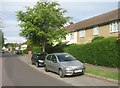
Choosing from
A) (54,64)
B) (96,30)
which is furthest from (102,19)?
(54,64)

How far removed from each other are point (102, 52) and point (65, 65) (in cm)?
720

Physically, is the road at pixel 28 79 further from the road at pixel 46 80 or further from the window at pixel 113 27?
the window at pixel 113 27

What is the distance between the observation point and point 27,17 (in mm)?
35594

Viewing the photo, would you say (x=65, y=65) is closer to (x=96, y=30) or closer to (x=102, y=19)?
(x=96, y=30)

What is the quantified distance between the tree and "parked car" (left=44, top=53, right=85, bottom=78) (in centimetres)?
1552

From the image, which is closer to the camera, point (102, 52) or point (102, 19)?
point (102, 52)

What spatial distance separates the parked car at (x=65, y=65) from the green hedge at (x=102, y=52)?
4230mm

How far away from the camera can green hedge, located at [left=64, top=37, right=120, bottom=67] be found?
21.3m

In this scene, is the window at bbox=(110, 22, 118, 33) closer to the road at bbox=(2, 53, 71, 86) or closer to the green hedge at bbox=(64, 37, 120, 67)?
the green hedge at bbox=(64, 37, 120, 67)

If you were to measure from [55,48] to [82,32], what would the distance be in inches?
238

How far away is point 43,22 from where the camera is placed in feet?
117

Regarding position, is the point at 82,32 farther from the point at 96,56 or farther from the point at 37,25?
the point at 96,56

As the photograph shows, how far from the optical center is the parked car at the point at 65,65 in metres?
16.9

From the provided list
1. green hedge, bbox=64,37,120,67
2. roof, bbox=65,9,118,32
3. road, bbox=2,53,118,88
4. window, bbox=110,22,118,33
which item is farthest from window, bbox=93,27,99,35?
road, bbox=2,53,118,88
